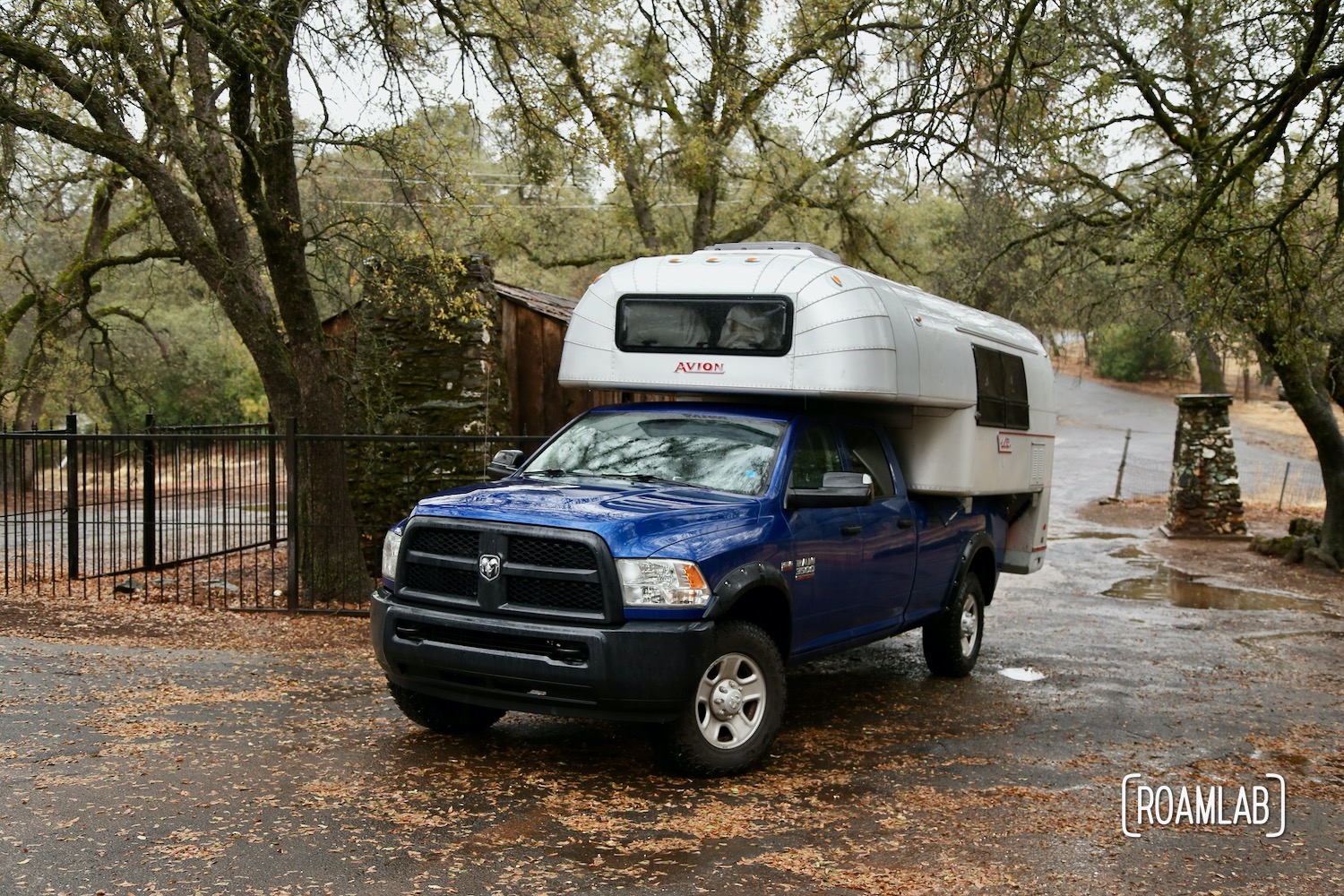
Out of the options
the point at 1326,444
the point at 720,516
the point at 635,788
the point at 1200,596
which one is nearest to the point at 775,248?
the point at 720,516

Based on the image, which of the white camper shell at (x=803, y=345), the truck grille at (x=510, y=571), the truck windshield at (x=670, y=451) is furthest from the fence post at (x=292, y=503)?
the truck grille at (x=510, y=571)

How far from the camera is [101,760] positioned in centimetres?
621

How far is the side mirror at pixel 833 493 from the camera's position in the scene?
22.3 ft

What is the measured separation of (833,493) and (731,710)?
4.35 ft

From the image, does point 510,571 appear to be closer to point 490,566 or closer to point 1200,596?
point 490,566

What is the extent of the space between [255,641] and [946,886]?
22.6 ft

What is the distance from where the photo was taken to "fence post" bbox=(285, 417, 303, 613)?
1112cm

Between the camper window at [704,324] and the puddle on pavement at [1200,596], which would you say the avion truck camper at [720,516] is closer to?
the camper window at [704,324]

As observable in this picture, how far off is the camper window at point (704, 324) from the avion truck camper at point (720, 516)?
1 cm

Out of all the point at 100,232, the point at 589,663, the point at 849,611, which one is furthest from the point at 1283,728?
the point at 100,232

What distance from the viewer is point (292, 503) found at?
11.2m

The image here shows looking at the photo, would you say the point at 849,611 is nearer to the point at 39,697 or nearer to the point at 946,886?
the point at 946,886

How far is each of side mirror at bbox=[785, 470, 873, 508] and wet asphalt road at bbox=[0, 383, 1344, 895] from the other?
4.68 feet

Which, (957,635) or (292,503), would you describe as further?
(292,503)
